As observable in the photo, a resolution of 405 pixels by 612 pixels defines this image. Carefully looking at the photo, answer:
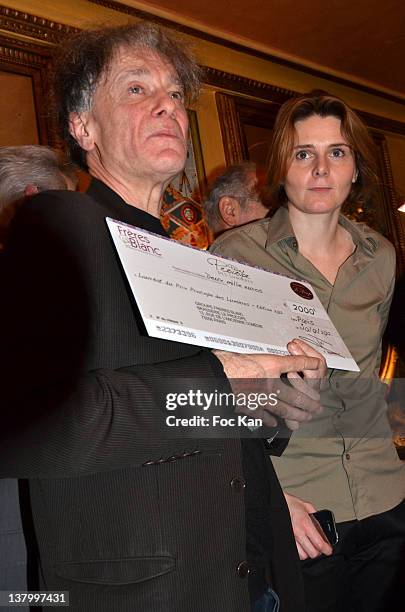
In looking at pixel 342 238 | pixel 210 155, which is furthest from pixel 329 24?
pixel 342 238

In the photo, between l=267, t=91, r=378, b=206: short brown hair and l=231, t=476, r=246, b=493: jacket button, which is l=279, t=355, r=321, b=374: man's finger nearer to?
l=231, t=476, r=246, b=493: jacket button

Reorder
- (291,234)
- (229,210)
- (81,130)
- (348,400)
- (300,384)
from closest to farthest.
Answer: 1. (300,384)
2. (81,130)
3. (348,400)
4. (291,234)
5. (229,210)

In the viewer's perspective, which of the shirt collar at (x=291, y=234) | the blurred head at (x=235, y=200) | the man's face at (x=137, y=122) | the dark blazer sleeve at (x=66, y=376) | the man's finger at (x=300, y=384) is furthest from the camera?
the blurred head at (x=235, y=200)

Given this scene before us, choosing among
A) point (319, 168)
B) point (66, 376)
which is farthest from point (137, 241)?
point (319, 168)

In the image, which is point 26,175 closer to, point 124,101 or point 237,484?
point 124,101

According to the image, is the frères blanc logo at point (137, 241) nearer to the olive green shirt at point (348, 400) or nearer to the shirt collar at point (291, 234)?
the olive green shirt at point (348, 400)

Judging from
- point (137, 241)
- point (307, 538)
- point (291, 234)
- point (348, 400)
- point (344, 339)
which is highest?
point (291, 234)

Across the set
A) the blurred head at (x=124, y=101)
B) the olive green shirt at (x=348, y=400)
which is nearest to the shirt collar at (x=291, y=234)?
the olive green shirt at (x=348, y=400)

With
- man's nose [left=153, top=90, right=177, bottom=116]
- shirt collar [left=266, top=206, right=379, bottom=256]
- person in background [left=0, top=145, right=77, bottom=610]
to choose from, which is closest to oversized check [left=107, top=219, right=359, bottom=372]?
man's nose [left=153, top=90, right=177, bottom=116]

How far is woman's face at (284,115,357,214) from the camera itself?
193 cm

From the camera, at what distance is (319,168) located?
6.34 ft

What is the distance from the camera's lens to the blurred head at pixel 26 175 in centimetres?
210

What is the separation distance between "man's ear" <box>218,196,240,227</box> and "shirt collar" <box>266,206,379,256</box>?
1.17 meters

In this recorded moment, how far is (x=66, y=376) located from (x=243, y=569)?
1.40 feet
